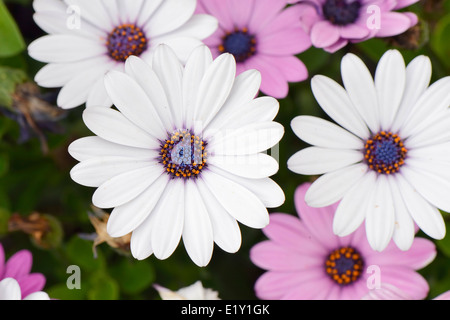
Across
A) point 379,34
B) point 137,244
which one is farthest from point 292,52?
point 137,244

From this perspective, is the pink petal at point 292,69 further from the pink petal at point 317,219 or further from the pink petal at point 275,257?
the pink petal at point 275,257

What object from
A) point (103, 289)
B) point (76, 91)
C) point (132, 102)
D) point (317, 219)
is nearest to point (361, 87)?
point (317, 219)

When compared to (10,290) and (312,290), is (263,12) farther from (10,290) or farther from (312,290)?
(10,290)

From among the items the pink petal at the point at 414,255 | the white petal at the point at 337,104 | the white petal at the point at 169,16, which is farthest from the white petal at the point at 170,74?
the pink petal at the point at 414,255

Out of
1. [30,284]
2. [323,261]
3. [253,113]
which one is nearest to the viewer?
[253,113]

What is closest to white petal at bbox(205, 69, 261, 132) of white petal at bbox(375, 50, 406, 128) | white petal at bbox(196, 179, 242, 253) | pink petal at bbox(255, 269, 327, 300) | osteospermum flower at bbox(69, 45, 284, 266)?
osteospermum flower at bbox(69, 45, 284, 266)

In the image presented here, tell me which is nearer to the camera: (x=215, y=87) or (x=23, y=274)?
(x=215, y=87)

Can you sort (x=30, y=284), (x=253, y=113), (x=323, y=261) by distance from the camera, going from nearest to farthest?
1. (x=253, y=113)
2. (x=30, y=284)
3. (x=323, y=261)

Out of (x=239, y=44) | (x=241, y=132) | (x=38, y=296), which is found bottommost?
(x=38, y=296)
